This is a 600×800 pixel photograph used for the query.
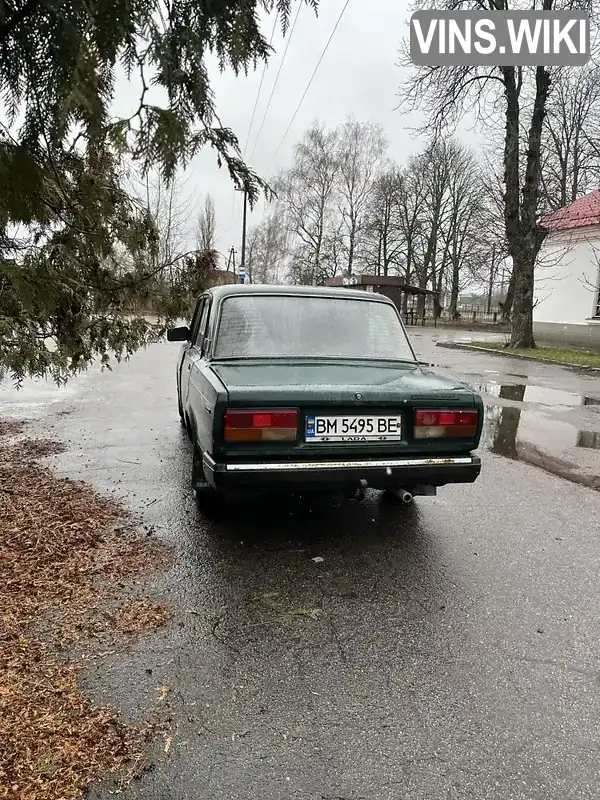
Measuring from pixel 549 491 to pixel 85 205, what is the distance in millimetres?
4425

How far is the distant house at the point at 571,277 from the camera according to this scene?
22234 mm

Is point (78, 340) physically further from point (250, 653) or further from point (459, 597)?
point (459, 597)

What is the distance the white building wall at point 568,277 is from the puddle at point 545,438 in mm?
14089

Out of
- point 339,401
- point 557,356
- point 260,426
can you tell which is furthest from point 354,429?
point 557,356

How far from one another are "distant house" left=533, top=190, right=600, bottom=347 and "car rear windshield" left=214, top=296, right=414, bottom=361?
19.9m

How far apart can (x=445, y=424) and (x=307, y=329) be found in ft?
4.66

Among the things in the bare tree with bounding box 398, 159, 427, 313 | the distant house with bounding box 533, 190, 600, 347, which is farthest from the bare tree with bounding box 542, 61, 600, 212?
the bare tree with bounding box 398, 159, 427, 313

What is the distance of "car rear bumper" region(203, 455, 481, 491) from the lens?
10.8 feet

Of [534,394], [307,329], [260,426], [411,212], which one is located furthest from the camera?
[411,212]

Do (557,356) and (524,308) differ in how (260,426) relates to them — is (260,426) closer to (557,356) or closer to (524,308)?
(557,356)

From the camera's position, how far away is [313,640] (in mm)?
2684

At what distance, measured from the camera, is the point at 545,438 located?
7.34m

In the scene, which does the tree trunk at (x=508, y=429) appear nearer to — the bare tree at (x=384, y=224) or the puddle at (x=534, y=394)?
the puddle at (x=534, y=394)

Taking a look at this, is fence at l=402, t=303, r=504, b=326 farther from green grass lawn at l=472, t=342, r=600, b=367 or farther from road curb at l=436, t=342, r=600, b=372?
green grass lawn at l=472, t=342, r=600, b=367
